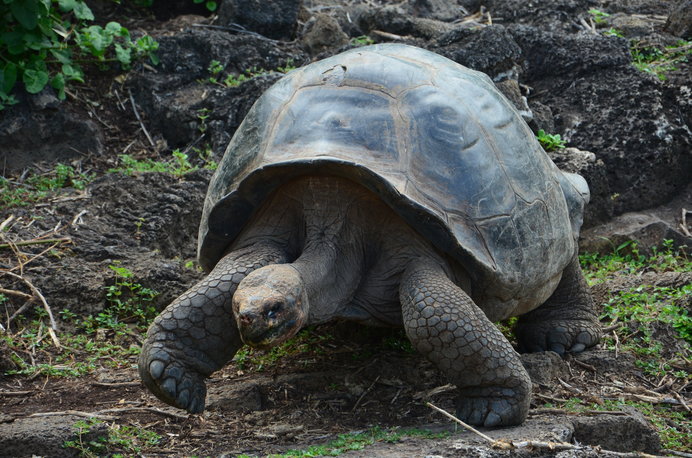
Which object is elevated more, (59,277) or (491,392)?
(491,392)

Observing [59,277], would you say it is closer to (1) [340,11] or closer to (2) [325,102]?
(2) [325,102]

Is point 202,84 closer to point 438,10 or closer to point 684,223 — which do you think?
point 438,10

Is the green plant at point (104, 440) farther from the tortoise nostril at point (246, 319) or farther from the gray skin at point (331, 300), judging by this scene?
the tortoise nostril at point (246, 319)

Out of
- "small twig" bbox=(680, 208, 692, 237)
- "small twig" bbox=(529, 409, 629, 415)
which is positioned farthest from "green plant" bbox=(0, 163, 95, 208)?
"small twig" bbox=(680, 208, 692, 237)

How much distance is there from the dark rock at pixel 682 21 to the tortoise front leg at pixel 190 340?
17.5ft

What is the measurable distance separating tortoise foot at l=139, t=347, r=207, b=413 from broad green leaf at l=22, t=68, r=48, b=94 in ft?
11.0

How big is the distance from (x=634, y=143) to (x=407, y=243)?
303 cm

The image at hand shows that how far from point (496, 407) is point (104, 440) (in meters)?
1.35

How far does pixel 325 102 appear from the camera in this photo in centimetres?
357

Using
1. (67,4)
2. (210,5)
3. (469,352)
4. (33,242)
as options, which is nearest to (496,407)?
(469,352)

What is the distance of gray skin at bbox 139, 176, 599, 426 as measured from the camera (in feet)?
10.1

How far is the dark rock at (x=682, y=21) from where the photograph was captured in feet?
23.9

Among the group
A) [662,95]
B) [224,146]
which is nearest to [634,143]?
[662,95]

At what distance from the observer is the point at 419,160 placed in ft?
11.1
